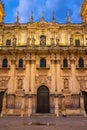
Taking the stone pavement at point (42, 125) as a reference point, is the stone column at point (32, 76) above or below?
above

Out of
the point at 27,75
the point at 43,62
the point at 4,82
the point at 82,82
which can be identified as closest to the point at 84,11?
the point at 43,62

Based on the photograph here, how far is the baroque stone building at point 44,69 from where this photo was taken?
95.8 feet

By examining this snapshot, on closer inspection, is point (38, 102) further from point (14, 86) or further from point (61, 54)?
point (61, 54)

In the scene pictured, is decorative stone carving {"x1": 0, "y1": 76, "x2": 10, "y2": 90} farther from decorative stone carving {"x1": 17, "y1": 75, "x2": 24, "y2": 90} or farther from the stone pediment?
the stone pediment

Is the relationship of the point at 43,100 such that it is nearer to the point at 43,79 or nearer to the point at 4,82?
the point at 43,79

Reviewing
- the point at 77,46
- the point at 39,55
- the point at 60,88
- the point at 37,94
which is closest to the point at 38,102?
the point at 37,94

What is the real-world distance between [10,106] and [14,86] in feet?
9.58

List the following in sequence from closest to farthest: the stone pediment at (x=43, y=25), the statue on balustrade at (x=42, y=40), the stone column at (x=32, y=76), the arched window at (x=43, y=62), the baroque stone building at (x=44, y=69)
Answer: the baroque stone building at (x=44, y=69) → the stone column at (x=32, y=76) → the arched window at (x=43, y=62) → the statue on balustrade at (x=42, y=40) → the stone pediment at (x=43, y=25)

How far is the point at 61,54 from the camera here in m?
31.5

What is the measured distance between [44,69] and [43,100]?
14.7 feet

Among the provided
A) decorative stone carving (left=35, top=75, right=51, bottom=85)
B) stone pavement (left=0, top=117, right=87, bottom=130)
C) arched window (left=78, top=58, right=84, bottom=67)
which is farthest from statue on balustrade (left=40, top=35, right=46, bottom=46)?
stone pavement (left=0, top=117, right=87, bottom=130)

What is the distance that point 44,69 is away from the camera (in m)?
30.8

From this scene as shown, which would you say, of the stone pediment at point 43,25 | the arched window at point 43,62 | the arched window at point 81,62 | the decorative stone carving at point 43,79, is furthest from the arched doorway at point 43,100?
the stone pediment at point 43,25

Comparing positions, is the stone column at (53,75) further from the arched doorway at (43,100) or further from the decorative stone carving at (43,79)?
the arched doorway at (43,100)
